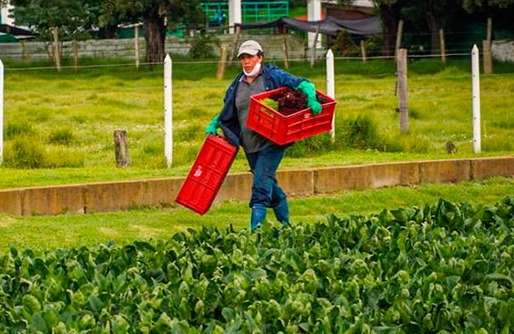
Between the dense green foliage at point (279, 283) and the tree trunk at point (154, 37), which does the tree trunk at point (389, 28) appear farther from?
the dense green foliage at point (279, 283)

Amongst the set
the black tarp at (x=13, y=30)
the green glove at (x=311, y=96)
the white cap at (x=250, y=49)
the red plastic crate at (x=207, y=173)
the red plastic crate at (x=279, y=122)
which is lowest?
the black tarp at (x=13, y=30)

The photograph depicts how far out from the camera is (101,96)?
90.4ft

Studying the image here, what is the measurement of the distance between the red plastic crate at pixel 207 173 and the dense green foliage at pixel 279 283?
94.0 inches

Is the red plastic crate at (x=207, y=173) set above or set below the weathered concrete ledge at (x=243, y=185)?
above

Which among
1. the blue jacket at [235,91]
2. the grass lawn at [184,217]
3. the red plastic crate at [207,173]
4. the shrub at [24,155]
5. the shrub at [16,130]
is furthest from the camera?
the shrub at [16,130]

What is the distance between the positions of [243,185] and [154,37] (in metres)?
26.1

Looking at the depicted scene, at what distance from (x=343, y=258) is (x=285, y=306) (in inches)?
54.3

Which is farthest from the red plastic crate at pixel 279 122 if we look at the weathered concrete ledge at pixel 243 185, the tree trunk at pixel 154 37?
the tree trunk at pixel 154 37

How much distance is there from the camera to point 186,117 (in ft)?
75.2

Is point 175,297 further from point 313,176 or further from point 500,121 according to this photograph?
point 500,121

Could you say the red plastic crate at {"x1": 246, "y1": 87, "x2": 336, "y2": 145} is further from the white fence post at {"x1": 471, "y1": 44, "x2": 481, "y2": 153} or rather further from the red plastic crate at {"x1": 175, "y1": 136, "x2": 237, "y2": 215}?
the white fence post at {"x1": 471, "y1": 44, "x2": 481, "y2": 153}

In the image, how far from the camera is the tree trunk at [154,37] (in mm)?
39594

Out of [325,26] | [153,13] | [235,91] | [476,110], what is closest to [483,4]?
[325,26]

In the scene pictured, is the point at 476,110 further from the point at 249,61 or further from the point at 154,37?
the point at 154,37
